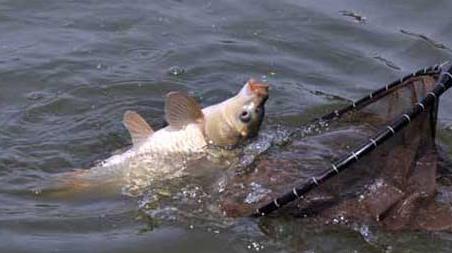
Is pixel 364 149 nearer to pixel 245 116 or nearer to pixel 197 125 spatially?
pixel 245 116

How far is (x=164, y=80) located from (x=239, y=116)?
1698 millimetres

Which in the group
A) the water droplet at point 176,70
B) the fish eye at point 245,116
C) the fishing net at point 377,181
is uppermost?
the water droplet at point 176,70

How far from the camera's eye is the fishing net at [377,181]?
405cm

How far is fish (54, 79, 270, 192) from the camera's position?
478 centimetres

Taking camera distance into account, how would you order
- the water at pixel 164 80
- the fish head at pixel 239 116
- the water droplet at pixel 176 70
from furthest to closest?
1. the water droplet at pixel 176 70
2. the fish head at pixel 239 116
3. the water at pixel 164 80

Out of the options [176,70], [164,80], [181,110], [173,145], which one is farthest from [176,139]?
[176,70]

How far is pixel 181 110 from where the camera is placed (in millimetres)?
4793

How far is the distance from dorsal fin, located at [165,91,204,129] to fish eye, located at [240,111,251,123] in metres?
0.24

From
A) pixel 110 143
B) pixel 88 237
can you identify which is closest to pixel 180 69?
pixel 110 143

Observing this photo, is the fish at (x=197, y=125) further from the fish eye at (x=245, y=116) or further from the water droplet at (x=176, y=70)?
the water droplet at (x=176, y=70)

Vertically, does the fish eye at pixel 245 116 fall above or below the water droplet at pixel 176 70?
below

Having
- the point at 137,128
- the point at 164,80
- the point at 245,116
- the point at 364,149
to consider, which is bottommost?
the point at 364,149

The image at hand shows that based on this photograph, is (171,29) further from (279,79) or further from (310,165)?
(310,165)

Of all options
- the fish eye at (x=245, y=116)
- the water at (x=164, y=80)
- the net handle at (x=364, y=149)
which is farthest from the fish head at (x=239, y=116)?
the net handle at (x=364, y=149)
